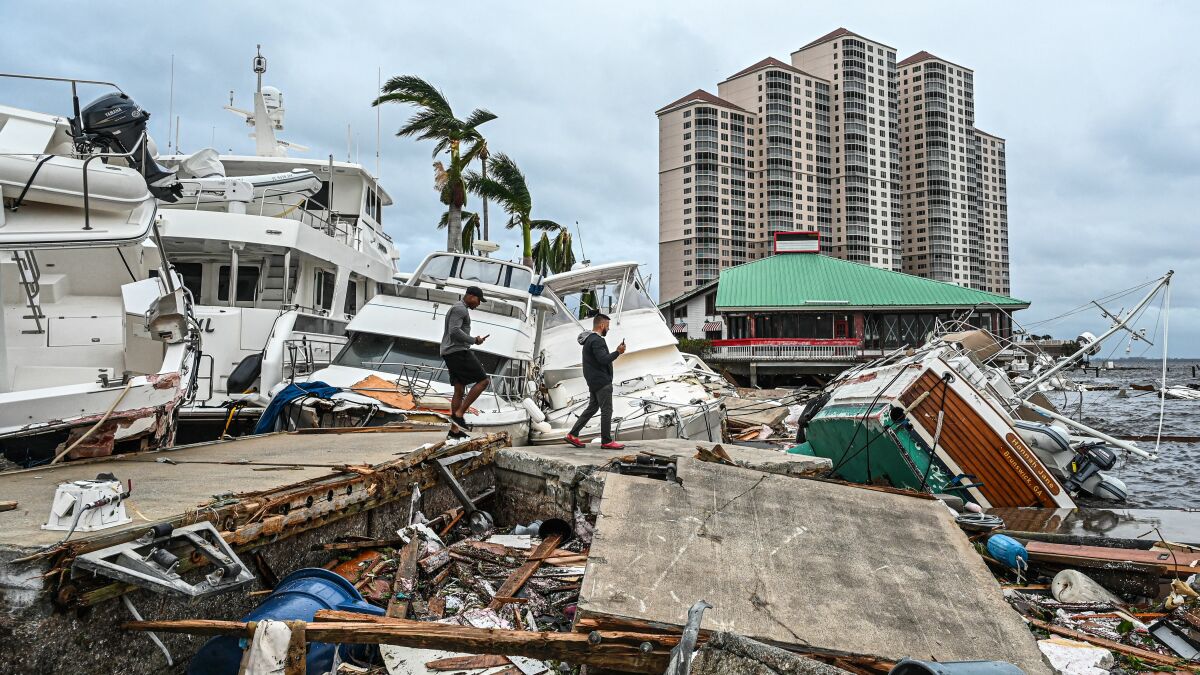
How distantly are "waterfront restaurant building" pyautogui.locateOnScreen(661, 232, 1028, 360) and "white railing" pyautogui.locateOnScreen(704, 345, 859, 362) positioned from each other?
57 millimetres

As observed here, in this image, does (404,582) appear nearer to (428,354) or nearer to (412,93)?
(428,354)

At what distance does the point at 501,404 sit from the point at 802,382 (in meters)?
32.2

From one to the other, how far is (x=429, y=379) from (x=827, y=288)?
35.7 metres

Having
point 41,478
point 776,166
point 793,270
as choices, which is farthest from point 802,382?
point 776,166

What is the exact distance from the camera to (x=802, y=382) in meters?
40.4

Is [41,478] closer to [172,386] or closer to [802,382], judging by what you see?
[172,386]

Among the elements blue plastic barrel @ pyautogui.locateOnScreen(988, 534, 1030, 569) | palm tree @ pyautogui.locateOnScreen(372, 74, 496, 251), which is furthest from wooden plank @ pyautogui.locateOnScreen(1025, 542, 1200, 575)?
palm tree @ pyautogui.locateOnScreen(372, 74, 496, 251)

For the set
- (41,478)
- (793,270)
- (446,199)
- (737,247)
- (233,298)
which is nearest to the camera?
(41,478)

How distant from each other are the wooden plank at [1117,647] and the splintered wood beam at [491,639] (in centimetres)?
277

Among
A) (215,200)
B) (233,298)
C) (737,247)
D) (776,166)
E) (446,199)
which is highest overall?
(776,166)

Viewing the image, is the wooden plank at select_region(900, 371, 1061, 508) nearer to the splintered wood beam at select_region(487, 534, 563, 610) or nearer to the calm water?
the calm water

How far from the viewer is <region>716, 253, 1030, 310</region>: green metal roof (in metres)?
40.4

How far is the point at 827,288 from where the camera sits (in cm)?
4225

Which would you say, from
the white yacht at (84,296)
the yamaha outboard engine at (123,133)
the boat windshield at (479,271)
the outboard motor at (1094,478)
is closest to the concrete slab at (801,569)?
the white yacht at (84,296)
